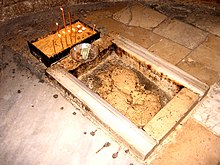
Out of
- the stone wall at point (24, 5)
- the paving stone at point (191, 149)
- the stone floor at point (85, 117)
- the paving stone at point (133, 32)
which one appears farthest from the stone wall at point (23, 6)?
the paving stone at point (191, 149)

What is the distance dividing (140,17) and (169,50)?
118 centimetres

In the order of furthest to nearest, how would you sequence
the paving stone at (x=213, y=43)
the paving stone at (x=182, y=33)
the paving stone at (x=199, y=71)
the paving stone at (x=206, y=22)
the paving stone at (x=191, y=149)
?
the paving stone at (x=206, y=22) < the paving stone at (x=182, y=33) < the paving stone at (x=213, y=43) < the paving stone at (x=199, y=71) < the paving stone at (x=191, y=149)

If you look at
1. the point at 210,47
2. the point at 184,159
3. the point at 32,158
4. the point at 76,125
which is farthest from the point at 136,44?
the point at 32,158

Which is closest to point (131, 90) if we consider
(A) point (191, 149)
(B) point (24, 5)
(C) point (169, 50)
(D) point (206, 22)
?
(C) point (169, 50)

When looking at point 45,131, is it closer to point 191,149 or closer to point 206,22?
point 191,149

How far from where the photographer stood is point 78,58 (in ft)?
13.0

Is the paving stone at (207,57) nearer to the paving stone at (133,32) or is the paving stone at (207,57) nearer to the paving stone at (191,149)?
the paving stone at (133,32)

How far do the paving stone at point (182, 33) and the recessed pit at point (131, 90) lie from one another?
0.90 m

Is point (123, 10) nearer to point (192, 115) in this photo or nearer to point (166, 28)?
point (166, 28)

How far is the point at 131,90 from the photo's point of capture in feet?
12.6

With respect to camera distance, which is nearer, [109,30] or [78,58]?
[78,58]

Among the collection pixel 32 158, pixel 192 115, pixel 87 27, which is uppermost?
pixel 87 27

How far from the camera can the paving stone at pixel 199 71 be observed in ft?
12.6

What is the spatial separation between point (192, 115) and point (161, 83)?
73 cm
